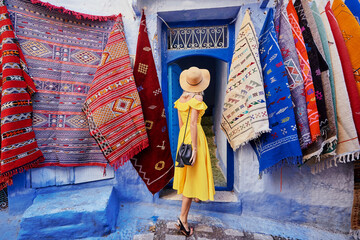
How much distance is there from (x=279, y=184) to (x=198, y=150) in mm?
1223

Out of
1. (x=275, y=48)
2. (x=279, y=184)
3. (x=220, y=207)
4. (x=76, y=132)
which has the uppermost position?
(x=275, y=48)

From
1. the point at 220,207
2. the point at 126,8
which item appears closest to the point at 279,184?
the point at 220,207

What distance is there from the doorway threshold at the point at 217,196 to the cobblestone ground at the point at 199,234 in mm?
344

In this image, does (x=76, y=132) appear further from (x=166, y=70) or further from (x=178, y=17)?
(x=178, y=17)

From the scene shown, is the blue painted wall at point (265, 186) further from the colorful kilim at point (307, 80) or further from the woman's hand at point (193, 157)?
the woman's hand at point (193, 157)

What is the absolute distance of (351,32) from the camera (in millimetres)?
1858

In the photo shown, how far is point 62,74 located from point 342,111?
121 inches

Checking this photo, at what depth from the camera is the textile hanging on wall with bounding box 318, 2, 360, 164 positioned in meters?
1.76

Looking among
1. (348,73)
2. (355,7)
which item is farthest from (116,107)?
(355,7)

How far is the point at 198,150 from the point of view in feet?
5.98

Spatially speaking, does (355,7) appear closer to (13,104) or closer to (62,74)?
(62,74)

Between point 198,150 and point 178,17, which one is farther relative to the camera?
point 178,17

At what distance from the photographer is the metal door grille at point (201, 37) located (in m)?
2.41

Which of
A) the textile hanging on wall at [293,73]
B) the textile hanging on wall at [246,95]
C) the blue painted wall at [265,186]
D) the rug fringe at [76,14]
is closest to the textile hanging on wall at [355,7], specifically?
the textile hanging on wall at [293,73]
